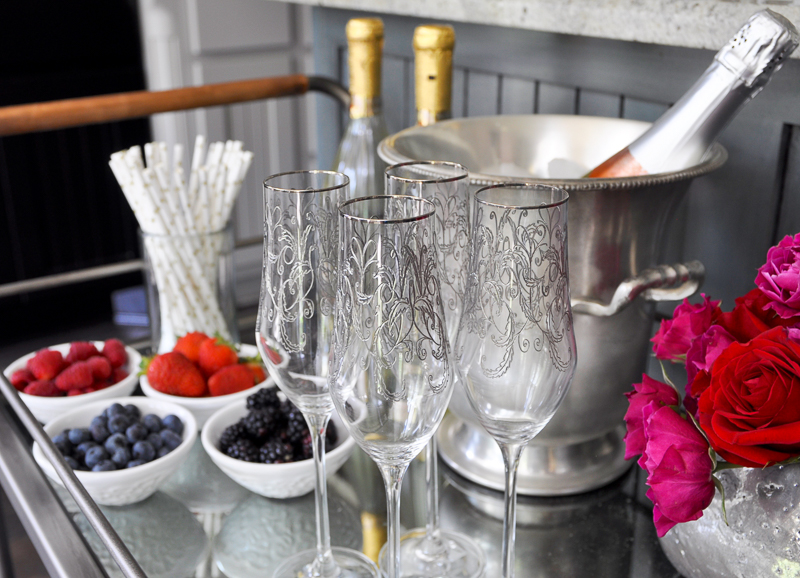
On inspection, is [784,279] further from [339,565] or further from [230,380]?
[230,380]

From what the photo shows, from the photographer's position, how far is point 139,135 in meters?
2.32

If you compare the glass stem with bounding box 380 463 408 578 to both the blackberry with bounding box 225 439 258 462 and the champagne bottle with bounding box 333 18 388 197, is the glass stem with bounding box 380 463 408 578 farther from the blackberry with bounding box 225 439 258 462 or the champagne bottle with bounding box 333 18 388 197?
the champagne bottle with bounding box 333 18 388 197

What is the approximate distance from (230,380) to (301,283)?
1.03 ft

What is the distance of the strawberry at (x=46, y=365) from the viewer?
0.75 metres

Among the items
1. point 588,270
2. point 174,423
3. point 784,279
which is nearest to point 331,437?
point 174,423

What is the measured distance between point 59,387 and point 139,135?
1729 millimetres

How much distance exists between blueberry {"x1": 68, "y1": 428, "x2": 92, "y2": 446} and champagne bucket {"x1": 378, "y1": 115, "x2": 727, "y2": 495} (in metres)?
0.30

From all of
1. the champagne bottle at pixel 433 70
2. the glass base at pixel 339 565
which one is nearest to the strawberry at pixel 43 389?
the glass base at pixel 339 565

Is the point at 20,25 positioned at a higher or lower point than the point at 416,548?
higher

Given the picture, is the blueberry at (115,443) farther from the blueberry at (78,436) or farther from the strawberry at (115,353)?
the strawberry at (115,353)

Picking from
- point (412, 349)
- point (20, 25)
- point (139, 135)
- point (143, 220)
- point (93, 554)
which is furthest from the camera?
point (139, 135)

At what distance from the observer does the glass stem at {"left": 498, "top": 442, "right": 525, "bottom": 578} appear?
450 mm

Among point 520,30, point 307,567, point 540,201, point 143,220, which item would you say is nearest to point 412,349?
point 540,201

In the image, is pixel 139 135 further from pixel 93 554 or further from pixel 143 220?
pixel 93 554
